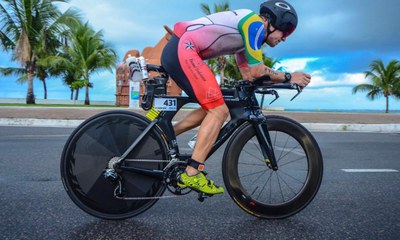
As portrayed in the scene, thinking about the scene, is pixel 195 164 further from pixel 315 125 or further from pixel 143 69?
pixel 315 125

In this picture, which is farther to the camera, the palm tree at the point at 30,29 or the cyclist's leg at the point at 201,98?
the palm tree at the point at 30,29

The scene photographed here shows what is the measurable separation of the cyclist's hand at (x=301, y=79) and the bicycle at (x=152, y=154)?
4cm

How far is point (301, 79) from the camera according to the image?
288 centimetres

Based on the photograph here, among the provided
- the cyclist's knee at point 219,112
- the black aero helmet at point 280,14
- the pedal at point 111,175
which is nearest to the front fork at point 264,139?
the cyclist's knee at point 219,112

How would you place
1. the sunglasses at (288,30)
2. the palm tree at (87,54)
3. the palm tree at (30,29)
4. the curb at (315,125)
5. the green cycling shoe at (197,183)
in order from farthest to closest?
the palm tree at (87,54) → the palm tree at (30,29) → the curb at (315,125) → the sunglasses at (288,30) → the green cycling shoe at (197,183)

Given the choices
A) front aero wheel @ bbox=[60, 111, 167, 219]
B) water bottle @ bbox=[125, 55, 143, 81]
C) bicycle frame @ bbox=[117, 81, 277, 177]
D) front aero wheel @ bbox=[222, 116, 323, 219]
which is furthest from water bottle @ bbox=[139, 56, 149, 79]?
front aero wheel @ bbox=[222, 116, 323, 219]

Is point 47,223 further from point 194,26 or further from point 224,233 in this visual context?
point 194,26

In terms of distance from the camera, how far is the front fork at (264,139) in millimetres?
2893

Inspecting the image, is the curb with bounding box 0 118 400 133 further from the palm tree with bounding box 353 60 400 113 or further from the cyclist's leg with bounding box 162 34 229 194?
the palm tree with bounding box 353 60 400 113

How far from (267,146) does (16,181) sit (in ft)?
9.46

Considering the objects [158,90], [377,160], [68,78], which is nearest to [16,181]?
[158,90]

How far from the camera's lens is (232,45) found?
2941 mm

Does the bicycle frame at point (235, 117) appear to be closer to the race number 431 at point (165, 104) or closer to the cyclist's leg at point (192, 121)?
the race number 431 at point (165, 104)

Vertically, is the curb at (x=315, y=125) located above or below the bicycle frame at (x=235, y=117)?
below
